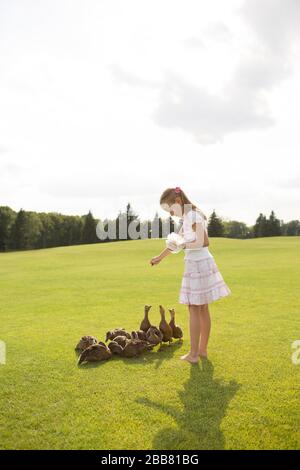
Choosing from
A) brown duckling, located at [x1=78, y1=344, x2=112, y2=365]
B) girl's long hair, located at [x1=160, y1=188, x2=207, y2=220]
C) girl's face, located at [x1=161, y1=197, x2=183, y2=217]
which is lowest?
brown duckling, located at [x1=78, y1=344, x2=112, y2=365]

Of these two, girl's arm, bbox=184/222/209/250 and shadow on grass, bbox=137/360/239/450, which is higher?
girl's arm, bbox=184/222/209/250

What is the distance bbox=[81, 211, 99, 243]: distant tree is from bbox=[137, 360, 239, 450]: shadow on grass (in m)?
79.3

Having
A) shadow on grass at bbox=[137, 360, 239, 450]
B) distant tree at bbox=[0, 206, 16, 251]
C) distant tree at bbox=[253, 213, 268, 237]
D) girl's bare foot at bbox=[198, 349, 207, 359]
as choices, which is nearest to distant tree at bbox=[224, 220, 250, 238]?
distant tree at bbox=[253, 213, 268, 237]

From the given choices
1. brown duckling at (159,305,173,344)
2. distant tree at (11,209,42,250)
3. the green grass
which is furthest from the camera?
distant tree at (11,209,42,250)

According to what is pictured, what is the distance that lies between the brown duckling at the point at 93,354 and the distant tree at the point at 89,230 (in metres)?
78.1

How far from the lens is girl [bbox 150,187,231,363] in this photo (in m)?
6.24

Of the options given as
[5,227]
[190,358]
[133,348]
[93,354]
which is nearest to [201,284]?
[190,358]

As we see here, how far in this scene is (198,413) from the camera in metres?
4.50

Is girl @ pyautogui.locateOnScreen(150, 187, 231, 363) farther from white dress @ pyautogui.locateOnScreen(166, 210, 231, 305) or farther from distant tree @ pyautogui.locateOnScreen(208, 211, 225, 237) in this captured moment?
distant tree @ pyautogui.locateOnScreen(208, 211, 225, 237)

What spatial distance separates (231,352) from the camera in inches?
265

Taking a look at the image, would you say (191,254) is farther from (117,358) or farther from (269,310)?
(269,310)

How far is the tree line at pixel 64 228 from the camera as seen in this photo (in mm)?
81875

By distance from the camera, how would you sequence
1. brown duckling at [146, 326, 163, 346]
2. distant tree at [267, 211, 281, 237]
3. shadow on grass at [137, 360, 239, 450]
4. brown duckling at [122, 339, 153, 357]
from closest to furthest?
shadow on grass at [137, 360, 239, 450]
brown duckling at [122, 339, 153, 357]
brown duckling at [146, 326, 163, 346]
distant tree at [267, 211, 281, 237]

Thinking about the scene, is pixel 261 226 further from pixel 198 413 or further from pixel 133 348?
pixel 198 413
